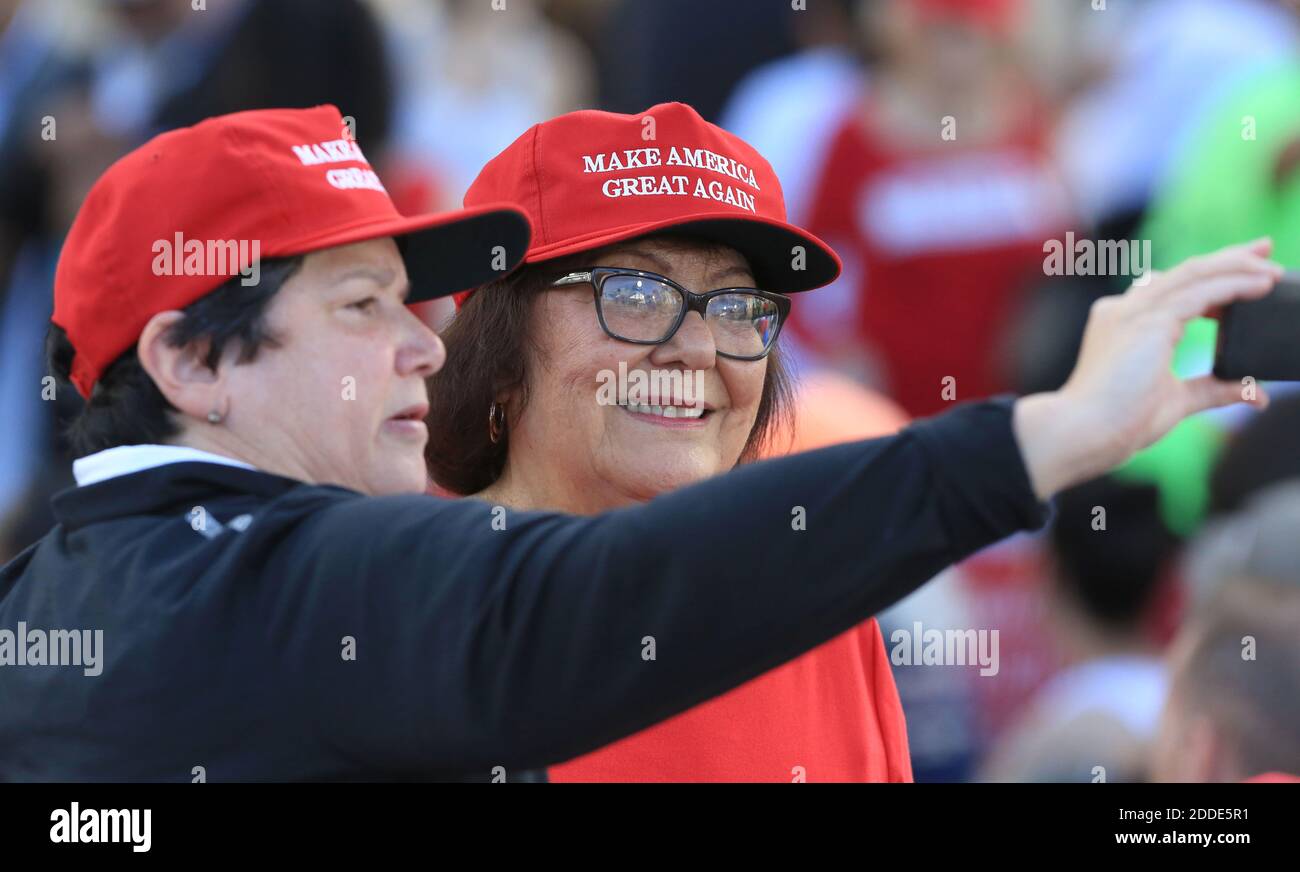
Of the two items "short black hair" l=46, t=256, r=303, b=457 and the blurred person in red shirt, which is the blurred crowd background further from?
"short black hair" l=46, t=256, r=303, b=457

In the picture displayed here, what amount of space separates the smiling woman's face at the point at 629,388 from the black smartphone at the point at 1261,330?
1047 millimetres

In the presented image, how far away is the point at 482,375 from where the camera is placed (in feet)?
8.98

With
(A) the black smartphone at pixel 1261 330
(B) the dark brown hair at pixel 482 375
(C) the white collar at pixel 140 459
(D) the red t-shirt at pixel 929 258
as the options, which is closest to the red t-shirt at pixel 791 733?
(B) the dark brown hair at pixel 482 375

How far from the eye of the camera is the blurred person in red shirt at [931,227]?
496cm

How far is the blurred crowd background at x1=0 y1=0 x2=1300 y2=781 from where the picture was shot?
153 inches

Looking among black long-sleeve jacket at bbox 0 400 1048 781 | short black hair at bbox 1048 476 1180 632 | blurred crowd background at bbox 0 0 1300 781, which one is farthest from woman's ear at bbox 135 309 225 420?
short black hair at bbox 1048 476 1180 632

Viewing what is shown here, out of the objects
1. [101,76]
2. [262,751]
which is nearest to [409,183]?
[101,76]

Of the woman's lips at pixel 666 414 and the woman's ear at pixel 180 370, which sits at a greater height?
the woman's lips at pixel 666 414

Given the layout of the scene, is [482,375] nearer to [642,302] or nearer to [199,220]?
[642,302]

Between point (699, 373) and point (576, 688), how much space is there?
109 cm

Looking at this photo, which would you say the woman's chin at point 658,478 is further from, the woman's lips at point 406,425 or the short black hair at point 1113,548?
the short black hair at point 1113,548

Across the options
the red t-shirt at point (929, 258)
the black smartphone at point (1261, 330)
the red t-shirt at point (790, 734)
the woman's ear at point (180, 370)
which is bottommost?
the red t-shirt at point (790, 734)

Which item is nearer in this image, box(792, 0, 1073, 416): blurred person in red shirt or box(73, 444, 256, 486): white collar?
box(73, 444, 256, 486): white collar

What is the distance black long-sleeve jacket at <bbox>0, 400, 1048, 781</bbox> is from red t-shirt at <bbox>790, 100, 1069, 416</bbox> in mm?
3303
